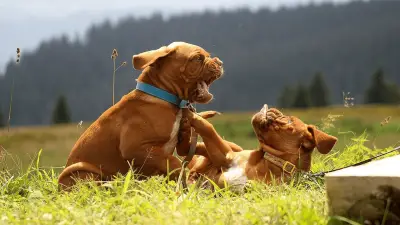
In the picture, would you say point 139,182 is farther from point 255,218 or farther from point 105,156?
point 255,218

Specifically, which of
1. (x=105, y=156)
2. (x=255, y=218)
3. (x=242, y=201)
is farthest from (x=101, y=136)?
(x=255, y=218)

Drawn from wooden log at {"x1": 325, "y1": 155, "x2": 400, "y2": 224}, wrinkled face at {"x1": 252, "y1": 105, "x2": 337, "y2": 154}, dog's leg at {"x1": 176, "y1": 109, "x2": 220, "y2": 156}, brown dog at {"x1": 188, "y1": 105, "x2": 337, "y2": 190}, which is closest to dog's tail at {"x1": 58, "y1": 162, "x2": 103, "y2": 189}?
dog's leg at {"x1": 176, "y1": 109, "x2": 220, "y2": 156}

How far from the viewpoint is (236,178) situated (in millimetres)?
3662

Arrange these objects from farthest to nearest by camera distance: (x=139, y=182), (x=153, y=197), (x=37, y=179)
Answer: (x=37, y=179) < (x=139, y=182) < (x=153, y=197)

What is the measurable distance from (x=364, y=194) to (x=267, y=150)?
1021 millimetres

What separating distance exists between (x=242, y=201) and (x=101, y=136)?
907 mm

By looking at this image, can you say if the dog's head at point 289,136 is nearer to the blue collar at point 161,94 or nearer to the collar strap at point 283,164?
the collar strap at point 283,164

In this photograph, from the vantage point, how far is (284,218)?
9.37 ft

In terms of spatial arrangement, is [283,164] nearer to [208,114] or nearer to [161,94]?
[208,114]

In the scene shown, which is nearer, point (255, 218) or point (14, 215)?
point (255, 218)

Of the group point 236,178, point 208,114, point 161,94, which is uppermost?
point 161,94

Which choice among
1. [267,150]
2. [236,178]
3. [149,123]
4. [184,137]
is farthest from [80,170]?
[267,150]

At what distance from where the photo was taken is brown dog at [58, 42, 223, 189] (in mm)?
3523

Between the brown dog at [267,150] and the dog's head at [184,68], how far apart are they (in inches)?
6.1
